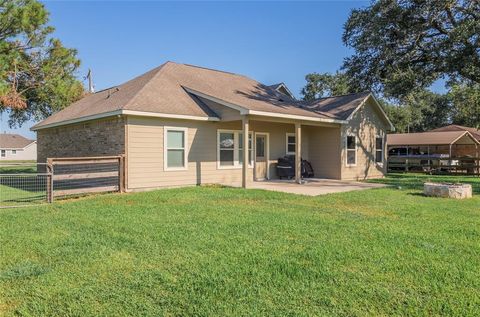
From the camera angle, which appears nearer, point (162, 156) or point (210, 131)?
point (162, 156)

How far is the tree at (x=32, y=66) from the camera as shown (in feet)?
64.4

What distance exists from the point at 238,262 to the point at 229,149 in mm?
9479

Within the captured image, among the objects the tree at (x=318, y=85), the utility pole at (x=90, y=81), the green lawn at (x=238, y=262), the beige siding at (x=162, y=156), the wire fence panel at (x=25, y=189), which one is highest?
the tree at (x=318, y=85)

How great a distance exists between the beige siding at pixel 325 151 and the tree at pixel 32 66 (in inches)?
614

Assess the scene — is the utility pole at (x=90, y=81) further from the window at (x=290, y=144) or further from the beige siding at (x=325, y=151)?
the beige siding at (x=325, y=151)

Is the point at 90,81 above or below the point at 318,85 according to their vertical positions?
below

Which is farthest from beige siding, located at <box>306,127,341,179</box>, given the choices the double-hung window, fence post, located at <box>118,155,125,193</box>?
fence post, located at <box>118,155,125,193</box>

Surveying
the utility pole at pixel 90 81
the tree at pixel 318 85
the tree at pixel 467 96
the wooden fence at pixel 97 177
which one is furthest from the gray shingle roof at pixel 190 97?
the tree at pixel 318 85

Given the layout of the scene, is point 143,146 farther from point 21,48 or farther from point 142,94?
point 21,48

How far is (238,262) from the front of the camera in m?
4.41

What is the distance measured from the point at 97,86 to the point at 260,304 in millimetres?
28643

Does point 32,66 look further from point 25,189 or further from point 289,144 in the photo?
point 289,144

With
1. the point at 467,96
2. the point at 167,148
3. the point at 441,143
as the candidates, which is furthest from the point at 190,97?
the point at 441,143

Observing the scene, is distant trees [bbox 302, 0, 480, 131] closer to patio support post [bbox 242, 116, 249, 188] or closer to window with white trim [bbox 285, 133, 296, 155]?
window with white trim [bbox 285, 133, 296, 155]
